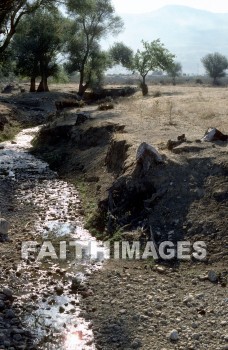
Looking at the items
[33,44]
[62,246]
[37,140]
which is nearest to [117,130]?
[37,140]

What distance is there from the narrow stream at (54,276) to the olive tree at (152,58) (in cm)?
3530

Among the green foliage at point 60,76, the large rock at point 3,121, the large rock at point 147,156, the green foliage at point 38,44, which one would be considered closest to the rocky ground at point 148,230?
the large rock at point 147,156

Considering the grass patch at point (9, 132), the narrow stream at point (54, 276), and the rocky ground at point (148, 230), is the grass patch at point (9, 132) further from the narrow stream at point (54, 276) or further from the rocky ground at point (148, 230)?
the narrow stream at point (54, 276)

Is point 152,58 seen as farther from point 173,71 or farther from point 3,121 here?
point 173,71

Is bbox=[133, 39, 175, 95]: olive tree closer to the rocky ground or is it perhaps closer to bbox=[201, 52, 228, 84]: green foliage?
the rocky ground

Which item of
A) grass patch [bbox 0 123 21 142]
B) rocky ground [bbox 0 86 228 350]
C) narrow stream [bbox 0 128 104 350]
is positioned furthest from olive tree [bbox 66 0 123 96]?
narrow stream [bbox 0 128 104 350]

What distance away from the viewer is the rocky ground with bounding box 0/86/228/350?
8.18 meters

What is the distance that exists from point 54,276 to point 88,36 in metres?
43.1

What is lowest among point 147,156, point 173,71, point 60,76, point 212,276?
point 212,276

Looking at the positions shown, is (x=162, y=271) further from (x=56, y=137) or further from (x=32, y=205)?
(x=56, y=137)

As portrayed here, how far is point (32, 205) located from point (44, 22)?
118 feet

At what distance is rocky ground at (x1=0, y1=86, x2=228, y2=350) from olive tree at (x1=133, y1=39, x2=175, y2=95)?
99.9 ft

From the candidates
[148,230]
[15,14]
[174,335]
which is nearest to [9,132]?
[15,14]

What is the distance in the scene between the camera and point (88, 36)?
4925 centimetres
